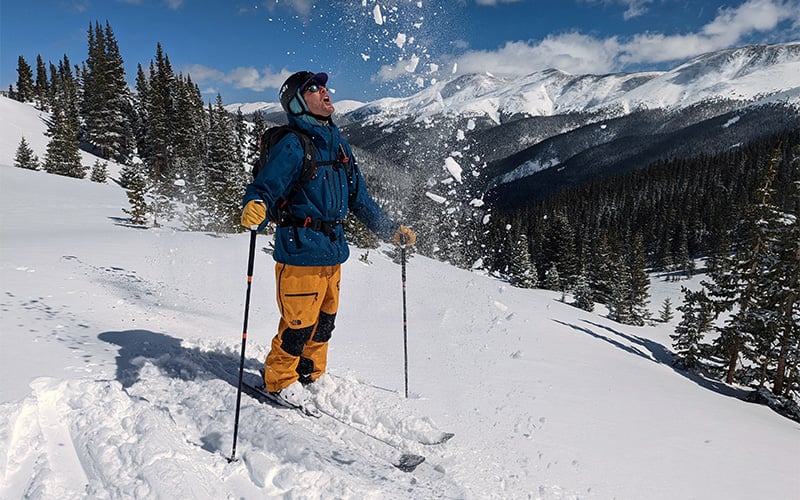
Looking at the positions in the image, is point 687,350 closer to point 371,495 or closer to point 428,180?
point 428,180

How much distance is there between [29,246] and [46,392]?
8352mm

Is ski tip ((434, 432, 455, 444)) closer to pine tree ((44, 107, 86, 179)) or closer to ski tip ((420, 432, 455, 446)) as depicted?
ski tip ((420, 432, 455, 446))

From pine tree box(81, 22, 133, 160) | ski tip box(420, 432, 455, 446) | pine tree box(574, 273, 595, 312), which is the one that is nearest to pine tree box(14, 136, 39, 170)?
pine tree box(81, 22, 133, 160)

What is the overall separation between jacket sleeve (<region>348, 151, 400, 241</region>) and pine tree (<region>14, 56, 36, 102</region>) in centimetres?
9033

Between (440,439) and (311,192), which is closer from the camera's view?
(440,439)

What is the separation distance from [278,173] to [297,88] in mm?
851

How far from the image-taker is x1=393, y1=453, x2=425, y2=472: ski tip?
127 inches

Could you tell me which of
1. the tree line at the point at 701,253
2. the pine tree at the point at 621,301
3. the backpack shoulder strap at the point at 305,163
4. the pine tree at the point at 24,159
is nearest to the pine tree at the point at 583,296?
the tree line at the point at 701,253

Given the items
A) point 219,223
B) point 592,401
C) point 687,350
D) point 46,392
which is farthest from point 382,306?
point 687,350

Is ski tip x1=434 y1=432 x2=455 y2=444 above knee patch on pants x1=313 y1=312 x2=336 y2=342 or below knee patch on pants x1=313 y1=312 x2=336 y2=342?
below

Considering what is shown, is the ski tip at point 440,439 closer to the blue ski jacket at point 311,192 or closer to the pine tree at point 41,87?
the blue ski jacket at point 311,192

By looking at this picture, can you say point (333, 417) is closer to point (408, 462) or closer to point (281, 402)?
point (281, 402)

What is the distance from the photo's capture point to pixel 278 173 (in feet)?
11.9

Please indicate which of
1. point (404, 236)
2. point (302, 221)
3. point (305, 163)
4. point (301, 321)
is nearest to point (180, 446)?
point (301, 321)
